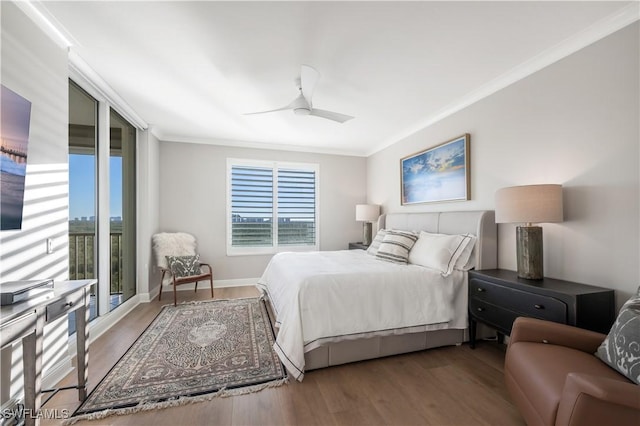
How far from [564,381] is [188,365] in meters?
2.52

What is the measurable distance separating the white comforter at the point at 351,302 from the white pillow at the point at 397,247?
1.24 ft

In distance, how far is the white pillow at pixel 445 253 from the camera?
8.63 ft

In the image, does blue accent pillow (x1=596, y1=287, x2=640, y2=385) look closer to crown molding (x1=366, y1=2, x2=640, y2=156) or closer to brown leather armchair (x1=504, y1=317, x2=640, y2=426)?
brown leather armchair (x1=504, y1=317, x2=640, y2=426)

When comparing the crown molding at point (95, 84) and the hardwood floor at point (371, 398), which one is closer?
the hardwood floor at point (371, 398)

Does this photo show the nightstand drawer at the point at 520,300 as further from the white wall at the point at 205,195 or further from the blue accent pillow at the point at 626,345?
the white wall at the point at 205,195

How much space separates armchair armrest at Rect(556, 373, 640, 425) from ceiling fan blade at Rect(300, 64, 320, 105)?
245cm

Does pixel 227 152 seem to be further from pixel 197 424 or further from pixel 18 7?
pixel 197 424

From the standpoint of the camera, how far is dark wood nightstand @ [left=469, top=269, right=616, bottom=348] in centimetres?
174

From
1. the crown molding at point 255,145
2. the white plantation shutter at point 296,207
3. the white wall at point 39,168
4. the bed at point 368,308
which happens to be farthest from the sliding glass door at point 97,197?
the white plantation shutter at point 296,207

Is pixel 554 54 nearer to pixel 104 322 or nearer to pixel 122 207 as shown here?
pixel 122 207

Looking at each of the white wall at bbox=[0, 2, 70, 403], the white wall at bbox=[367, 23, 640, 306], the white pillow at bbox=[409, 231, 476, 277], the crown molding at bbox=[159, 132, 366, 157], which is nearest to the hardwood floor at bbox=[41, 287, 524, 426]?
the white wall at bbox=[0, 2, 70, 403]

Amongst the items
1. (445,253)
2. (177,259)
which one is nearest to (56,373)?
(177,259)

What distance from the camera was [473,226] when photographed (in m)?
2.81

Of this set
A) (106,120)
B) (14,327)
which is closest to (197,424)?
(14,327)
